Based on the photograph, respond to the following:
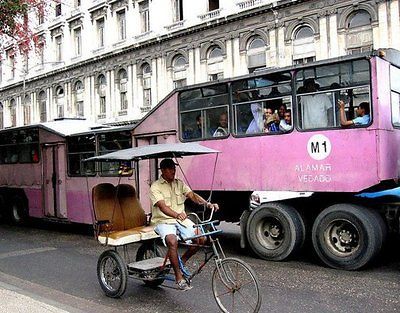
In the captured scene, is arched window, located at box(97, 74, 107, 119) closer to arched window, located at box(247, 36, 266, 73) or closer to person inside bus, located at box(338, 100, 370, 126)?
arched window, located at box(247, 36, 266, 73)

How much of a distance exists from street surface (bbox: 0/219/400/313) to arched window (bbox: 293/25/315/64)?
831 inches

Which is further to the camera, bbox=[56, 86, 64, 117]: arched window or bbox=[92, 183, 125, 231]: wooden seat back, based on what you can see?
bbox=[56, 86, 64, 117]: arched window

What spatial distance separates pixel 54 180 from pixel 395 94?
937cm

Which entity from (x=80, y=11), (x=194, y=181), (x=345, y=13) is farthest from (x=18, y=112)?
(x=194, y=181)

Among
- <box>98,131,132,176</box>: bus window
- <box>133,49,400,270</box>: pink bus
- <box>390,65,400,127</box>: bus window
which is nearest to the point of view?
<box>133,49,400,270</box>: pink bus

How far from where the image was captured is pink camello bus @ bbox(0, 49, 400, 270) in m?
8.38

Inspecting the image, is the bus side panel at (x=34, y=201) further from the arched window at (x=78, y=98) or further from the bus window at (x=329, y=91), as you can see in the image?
the arched window at (x=78, y=98)

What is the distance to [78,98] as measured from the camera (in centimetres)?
4634

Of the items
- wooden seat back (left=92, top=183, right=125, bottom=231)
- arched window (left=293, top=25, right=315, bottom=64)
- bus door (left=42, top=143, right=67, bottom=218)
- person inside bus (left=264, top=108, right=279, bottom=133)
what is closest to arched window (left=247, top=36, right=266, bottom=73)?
arched window (left=293, top=25, right=315, bottom=64)

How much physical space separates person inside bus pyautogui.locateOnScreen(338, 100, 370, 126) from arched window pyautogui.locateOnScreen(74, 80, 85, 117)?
39.4 meters

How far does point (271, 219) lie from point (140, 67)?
31.7 metres

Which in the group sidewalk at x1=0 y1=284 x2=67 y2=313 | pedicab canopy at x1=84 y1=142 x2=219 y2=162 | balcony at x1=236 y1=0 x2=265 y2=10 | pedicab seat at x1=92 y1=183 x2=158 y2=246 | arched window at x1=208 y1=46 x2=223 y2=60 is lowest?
sidewalk at x1=0 y1=284 x2=67 y2=313

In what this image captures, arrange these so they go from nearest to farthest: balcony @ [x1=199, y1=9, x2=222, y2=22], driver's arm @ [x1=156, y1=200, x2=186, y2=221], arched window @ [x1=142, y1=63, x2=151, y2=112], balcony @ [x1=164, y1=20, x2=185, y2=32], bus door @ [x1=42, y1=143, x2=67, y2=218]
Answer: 1. driver's arm @ [x1=156, y1=200, x2=186, y2=221]
2. bus door @ [x1=42, y1=143, x2=67, y2=218]
3. balcony @ [x1=199, y1=9, x2=222, y2=22]
4. balcony @ [x1=164, y1=20, x2=185, y2=32]
5. arched window @ [x1=142, y1=63, x2=151, y2=112]

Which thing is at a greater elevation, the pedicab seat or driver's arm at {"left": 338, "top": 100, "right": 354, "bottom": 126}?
driver's arm at {"left": 338, "top": 100, "right": 354, "bottom": 126}
